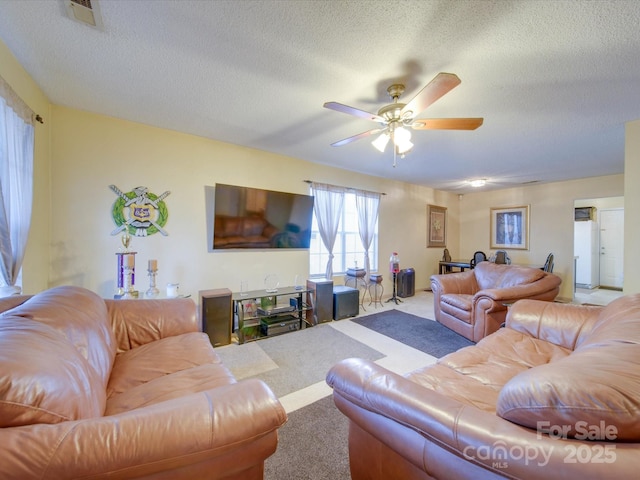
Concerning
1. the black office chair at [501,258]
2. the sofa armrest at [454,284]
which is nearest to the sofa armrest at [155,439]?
the sofa armrest at [454,284]

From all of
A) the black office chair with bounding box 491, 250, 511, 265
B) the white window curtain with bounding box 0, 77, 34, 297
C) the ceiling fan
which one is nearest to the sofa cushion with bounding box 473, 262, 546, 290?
the black office chair with bounding box 491, 250, 511, 265

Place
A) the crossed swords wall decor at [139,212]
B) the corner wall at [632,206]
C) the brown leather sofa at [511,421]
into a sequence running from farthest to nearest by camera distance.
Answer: the crossed swords wall decor at [139,212] < the corner wall at [632,206] < the brown leather sofa at [511,421]

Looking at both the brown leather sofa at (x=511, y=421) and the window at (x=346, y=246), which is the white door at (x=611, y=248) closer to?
the window at (x=346, y=246)

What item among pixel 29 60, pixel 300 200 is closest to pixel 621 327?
pixel 300 200

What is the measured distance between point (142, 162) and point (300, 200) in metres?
2.07

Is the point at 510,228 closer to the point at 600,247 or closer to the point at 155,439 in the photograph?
the point at 600,247

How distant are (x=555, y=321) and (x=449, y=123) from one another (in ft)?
5.64

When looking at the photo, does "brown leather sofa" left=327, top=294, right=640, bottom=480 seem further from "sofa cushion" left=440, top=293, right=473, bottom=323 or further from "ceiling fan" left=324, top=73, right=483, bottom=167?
"sofa cushion" left=440, top=293, right=473, bottom=323

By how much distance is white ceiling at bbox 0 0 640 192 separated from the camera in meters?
1.46

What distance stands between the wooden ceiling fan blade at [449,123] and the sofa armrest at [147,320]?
246 cm

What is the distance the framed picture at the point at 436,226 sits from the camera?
21.0 feet

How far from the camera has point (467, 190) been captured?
659 centimetres

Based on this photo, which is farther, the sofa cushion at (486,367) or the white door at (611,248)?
the white door at (611,248)

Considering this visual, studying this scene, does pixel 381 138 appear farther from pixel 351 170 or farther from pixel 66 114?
pixel 66 114
